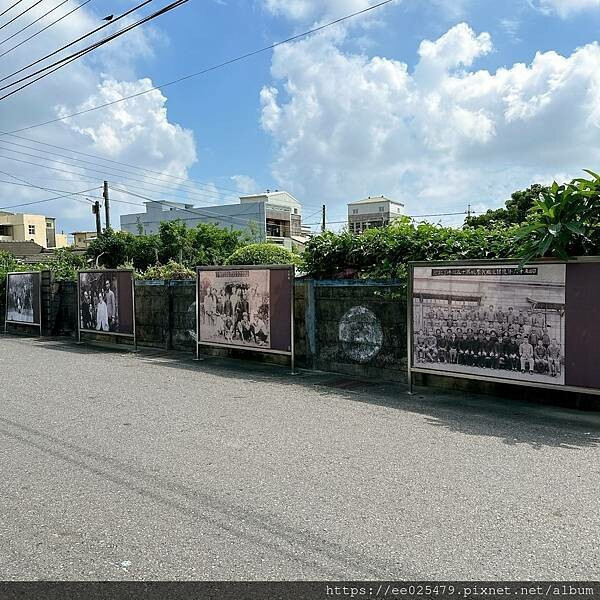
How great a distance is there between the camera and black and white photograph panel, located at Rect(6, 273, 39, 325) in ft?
62.7

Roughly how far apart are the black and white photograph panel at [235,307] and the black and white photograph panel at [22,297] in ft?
31.1

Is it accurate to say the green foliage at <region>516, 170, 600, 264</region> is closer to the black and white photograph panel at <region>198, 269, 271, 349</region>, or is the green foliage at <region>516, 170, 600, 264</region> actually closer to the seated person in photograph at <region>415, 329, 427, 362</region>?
the seated person in photograph at <region>415, 329, 427, 362</region>

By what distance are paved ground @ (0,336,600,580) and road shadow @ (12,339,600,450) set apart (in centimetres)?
4

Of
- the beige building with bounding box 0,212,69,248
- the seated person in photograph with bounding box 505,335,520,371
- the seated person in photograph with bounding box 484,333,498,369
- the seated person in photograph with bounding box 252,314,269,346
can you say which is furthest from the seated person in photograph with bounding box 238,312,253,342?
the beige building with bounding box 0,212,69,248

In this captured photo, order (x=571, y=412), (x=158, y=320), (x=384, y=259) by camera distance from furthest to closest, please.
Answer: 1. (x=158, y=320)
2. (x=384, y=259)
3. (x=571, y=412)

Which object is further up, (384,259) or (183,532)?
(384,259)

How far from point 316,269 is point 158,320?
517cm

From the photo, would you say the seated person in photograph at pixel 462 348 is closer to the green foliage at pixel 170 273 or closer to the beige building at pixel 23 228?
the green foliage at pixel 170 273

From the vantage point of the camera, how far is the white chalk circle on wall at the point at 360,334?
31.5 ft

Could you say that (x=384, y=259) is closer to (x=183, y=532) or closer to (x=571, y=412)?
(x=571, y=412)

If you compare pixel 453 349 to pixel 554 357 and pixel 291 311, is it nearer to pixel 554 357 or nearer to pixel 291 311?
pixel 554 357

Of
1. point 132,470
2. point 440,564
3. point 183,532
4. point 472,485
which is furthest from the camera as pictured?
point 132,470

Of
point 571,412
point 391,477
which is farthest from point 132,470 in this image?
point 571,412

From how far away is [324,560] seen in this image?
3.42m
